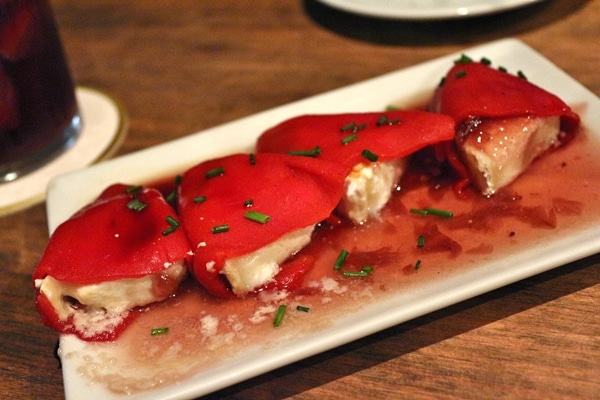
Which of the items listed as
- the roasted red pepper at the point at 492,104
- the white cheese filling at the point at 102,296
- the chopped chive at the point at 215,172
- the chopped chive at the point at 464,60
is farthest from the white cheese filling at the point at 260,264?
the chopped chive at the point at 464,60

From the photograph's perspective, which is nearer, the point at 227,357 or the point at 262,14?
the point at 227,357

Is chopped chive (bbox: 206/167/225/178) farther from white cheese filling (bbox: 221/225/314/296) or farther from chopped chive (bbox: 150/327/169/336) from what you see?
chopped chive (bbox: 150/327/169/336)

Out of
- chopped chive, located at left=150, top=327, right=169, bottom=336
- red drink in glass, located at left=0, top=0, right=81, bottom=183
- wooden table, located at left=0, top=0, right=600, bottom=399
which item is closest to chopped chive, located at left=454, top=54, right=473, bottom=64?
wooden table, located at left=0, top=0, right=600, bottom=399

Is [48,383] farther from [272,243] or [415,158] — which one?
[415,158]

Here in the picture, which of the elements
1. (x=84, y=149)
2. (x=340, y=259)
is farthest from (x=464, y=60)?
(x=84, y=149)

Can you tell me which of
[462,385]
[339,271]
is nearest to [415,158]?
[339,271]

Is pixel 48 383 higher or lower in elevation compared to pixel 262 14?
lower

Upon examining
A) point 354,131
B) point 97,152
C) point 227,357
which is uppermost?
point 354,131

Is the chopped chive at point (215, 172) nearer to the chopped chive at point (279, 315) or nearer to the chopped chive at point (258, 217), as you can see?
the chopped chive at point (258, 217)
